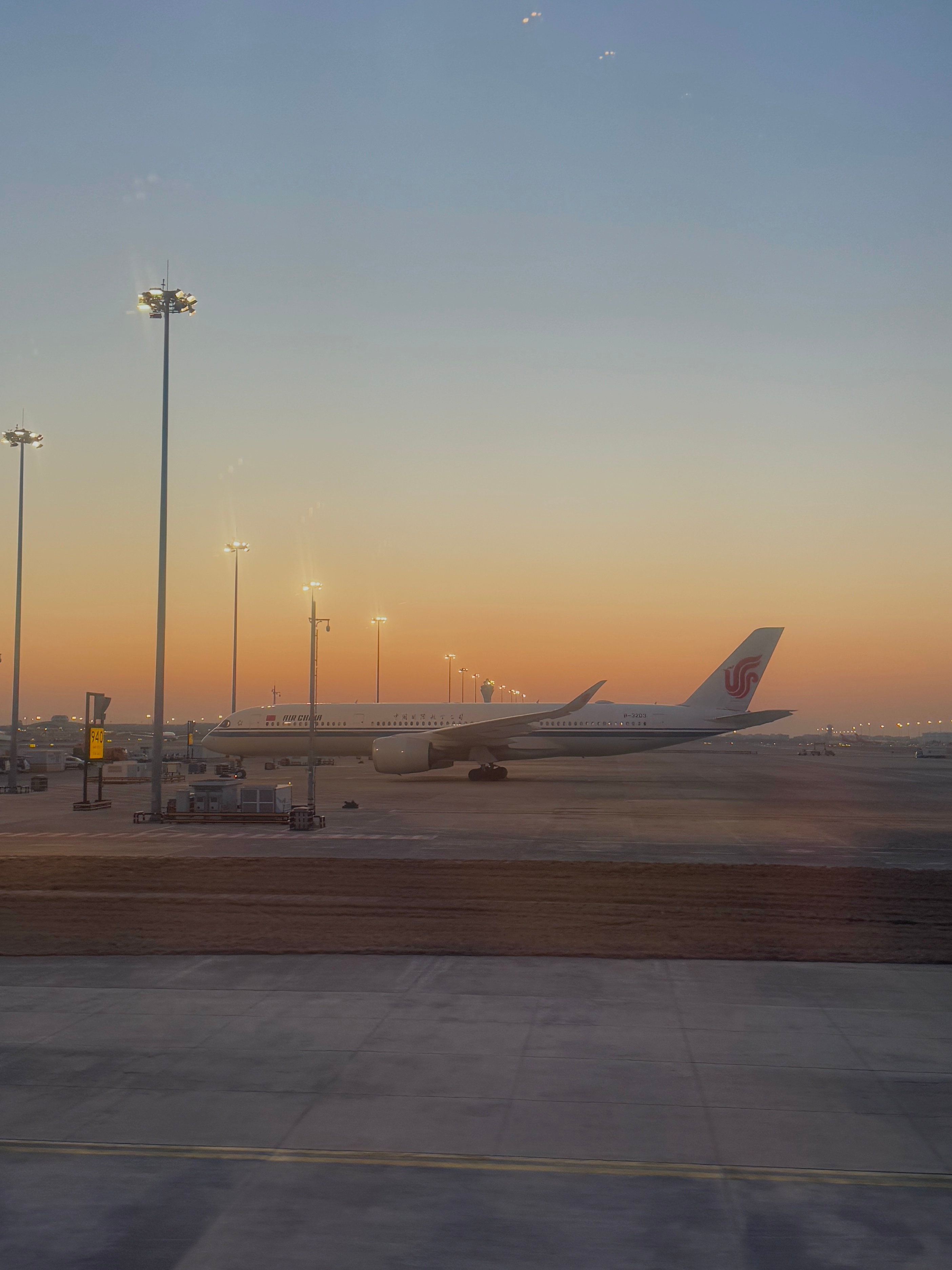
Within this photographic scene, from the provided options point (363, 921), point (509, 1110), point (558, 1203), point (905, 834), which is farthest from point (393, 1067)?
point (905, 834)

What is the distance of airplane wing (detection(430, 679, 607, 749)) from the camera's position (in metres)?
49.9

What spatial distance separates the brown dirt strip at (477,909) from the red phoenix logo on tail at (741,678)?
3483cm

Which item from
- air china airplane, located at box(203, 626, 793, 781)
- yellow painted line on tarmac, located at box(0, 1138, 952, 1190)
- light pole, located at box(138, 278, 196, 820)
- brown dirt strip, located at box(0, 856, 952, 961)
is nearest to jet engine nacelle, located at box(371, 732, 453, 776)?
air china airplane, located at box(203, 626, 793, 781)

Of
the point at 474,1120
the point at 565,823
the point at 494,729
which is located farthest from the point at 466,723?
the point at 474,1120

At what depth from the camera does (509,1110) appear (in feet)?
25.1

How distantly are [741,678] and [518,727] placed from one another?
1320cm

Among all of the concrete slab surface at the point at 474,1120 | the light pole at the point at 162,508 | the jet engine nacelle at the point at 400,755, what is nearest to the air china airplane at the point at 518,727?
the jet engine nacelle at the point at 400,755

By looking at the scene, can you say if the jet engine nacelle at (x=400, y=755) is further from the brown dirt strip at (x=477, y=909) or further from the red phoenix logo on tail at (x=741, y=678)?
the brown dirt strip at (x=477, y=909)

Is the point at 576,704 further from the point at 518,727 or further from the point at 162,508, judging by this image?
the point at 162,508

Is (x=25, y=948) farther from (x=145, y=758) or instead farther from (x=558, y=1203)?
(x=145, y=758)

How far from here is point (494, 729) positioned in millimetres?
51500

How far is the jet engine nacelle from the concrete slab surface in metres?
35.8

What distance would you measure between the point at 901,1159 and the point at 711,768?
2701 inches

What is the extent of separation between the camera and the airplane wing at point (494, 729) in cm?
4994
